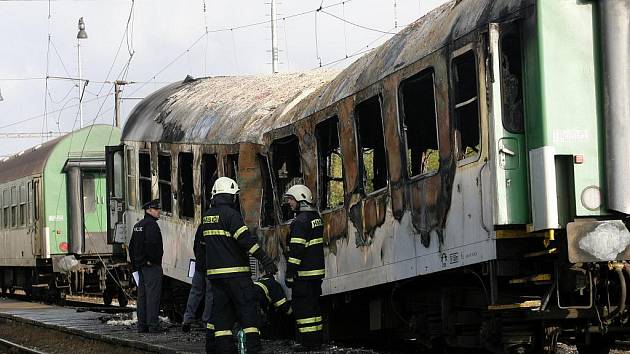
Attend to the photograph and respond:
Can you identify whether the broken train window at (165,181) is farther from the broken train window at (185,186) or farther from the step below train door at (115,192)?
the step below train door at (115,192)

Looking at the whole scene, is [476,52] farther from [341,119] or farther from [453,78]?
[341,119]

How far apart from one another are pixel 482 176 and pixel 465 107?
84 centimetres

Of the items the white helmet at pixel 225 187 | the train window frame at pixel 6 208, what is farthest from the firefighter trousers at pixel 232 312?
the train window frame at pixel 6 208

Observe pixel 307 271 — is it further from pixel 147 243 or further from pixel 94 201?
pixel 94 201

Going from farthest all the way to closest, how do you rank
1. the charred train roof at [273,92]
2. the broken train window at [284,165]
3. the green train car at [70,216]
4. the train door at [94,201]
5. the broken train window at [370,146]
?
the train door at [94,201], the green train car at [70,216], the broken train window at [284,165], the broken train window at [370,146], the charred train roof at [273,92]

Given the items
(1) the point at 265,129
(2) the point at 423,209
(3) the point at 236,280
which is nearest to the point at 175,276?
(1) the point at 265,129

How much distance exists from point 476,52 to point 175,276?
30.4ft

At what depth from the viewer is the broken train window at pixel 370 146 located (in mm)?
11914

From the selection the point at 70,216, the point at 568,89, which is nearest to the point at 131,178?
the point at 70,216

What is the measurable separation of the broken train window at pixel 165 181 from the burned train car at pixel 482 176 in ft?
14.9

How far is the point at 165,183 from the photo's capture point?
18.1 metres

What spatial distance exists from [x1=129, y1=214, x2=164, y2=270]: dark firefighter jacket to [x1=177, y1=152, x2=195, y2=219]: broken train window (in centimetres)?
190

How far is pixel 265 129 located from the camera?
15.3 meters

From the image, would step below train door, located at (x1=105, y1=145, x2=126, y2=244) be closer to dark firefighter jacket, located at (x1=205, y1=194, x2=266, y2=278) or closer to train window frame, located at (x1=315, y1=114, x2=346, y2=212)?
train window frame, located at (x1=315, y1=114, x2=346, y2=212)
